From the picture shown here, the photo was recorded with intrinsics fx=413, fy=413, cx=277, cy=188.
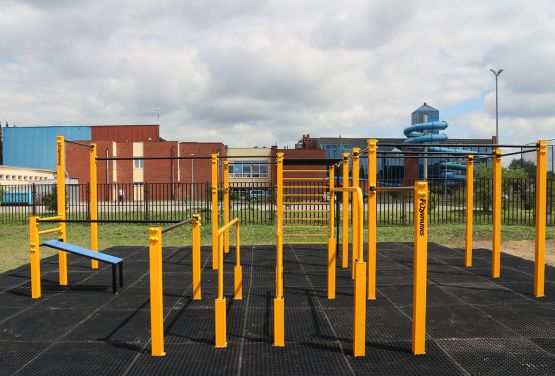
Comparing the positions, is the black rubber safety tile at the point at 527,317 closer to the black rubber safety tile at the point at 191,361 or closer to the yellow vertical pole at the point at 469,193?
the yellow vertical pole at the point at 469,193

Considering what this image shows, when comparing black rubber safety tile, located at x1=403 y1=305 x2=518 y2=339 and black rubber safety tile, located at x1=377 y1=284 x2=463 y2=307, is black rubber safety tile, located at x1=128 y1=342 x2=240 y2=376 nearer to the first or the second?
black rubber safety tile, located at x1=403 y1=305 x2=518 y2=339

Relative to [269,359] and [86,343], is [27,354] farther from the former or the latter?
[269,359]

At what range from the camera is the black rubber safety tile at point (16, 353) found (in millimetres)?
3205

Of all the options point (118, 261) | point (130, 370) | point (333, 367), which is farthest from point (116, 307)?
point (333, 367)

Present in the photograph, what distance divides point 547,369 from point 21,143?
160 feet

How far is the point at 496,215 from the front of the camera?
6.06 metres

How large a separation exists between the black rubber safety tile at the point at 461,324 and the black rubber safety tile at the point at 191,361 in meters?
1.93

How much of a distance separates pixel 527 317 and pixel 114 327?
4.30 meters

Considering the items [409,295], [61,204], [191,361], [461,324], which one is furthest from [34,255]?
[461,324]

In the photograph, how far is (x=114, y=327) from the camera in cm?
414

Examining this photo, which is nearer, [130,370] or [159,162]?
[130,370]

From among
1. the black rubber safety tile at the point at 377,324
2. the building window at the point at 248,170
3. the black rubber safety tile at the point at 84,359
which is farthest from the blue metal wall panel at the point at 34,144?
the black rubber safety tile at the point at 377,324

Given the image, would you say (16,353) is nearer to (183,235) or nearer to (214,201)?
(214,201)

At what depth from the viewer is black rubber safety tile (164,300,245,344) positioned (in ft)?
12.6
